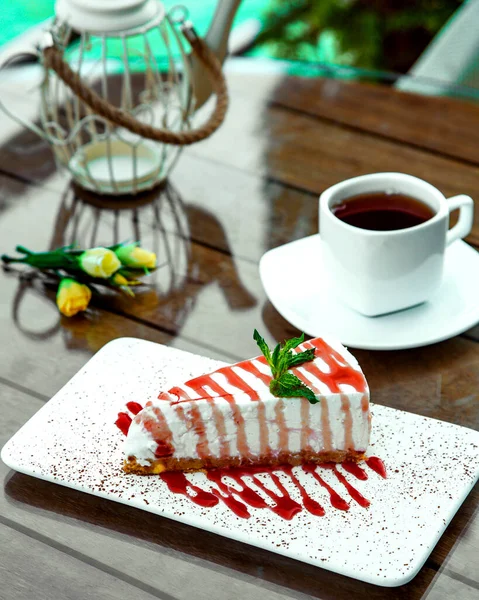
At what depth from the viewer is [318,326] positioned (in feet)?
3.87

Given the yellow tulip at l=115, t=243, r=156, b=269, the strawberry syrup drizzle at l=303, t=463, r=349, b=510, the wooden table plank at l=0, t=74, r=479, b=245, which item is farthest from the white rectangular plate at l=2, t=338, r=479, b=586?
the wooden table plank at l=0, t=74, r=479, b=245

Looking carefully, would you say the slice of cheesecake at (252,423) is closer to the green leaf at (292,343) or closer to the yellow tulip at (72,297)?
the green leaf at (292,343)

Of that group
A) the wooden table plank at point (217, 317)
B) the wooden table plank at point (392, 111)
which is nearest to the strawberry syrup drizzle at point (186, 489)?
the wooden table plank at point (217, 317)

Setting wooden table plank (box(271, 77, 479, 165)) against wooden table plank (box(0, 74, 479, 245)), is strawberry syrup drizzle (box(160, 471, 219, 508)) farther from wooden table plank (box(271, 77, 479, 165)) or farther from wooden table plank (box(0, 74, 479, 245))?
wooden table plank (box(271, 77, 479, 165))

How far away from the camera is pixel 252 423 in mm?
978

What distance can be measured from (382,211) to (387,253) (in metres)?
0.12

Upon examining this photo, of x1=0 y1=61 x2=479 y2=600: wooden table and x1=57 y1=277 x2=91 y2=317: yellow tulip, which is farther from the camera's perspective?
x1=57 y1=277 x2=91 y2=317: yellow tulip

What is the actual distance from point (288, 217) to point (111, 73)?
1.91 feet

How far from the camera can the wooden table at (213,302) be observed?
87 cm

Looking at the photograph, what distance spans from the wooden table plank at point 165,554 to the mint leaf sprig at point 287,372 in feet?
0.56

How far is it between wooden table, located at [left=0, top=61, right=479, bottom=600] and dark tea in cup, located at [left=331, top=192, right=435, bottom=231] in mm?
172

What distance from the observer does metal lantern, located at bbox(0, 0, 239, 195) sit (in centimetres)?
134

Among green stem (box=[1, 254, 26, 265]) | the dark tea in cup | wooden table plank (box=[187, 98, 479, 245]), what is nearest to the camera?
the dark tea in cup

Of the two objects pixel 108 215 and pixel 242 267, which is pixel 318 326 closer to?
pixel 242 267
